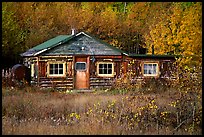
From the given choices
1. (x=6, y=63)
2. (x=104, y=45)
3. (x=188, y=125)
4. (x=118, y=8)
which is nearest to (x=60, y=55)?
(x=104, y=45)

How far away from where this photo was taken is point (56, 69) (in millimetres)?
23656

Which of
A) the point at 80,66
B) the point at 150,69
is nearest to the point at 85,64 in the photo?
the point at 80,66

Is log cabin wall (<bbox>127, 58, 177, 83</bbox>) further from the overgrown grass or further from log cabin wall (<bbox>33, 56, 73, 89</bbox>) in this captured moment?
the overgrown grass

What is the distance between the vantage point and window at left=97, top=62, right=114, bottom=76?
2409 centimetres

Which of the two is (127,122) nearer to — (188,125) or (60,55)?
(188,125)

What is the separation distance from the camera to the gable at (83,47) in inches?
929

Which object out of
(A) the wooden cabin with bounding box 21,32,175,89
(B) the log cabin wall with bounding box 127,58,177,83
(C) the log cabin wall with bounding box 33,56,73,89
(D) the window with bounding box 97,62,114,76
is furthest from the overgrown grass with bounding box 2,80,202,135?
(B) the log cabin wall with bounding box 127,58,177,83

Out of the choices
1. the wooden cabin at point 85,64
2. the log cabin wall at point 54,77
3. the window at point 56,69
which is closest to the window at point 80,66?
the wooden cabin at point 85,64

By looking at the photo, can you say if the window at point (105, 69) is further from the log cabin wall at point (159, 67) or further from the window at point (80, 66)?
the log cabin wall at point (159, 67)

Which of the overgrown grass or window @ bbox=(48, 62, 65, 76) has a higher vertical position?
window @ bbox=(48, 62, 65, 76)

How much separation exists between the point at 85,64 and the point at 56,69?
5.95ft

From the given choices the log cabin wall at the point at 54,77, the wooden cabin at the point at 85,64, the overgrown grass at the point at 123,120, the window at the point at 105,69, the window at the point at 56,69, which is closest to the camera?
the overgrown grass at the point at 123,120

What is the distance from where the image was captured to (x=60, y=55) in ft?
77.2

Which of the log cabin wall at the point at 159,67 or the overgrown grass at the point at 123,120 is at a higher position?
the log cabin wall at the point at 159,67
